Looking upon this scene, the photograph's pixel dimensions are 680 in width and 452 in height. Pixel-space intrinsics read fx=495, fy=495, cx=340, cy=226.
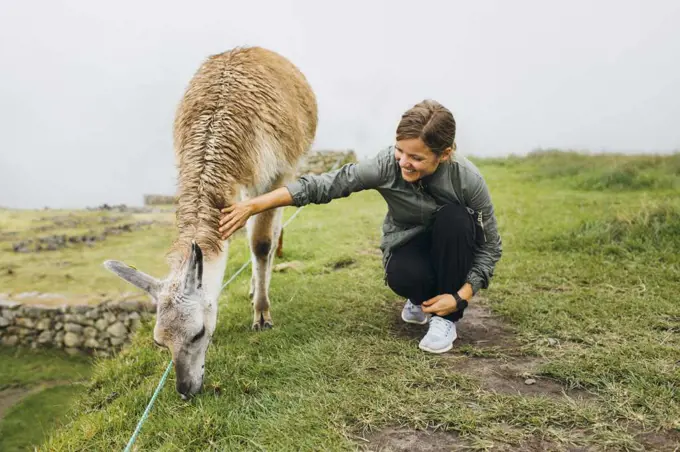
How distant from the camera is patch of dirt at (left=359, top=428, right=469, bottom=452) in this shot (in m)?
2.37

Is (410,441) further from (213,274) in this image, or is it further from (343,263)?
(343,263)

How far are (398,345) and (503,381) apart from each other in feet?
2.55

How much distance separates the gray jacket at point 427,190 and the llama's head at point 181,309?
0.87 meters

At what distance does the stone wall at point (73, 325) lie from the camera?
7258 mm

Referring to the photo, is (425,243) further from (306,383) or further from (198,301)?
(198,301)

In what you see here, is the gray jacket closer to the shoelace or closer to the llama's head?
the shoelace

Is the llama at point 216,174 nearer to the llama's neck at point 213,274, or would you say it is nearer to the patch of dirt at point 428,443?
the llama's neck at point 213,274

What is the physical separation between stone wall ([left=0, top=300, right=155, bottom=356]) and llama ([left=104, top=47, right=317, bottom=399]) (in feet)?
13.0

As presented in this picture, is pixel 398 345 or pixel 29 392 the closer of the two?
pixel 398 345

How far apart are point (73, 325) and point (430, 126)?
6.67 metres

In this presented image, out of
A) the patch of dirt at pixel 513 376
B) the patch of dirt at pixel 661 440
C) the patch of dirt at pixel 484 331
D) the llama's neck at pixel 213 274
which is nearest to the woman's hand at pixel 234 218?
the llama's neck at pixel 213 274

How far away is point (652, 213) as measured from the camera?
5.63 m

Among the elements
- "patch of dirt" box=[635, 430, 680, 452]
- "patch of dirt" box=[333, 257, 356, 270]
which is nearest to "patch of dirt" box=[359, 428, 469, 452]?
"patch of dirt" box=[635, 430, 680, 452]

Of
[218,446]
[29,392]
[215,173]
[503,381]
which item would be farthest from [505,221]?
[29,392]
